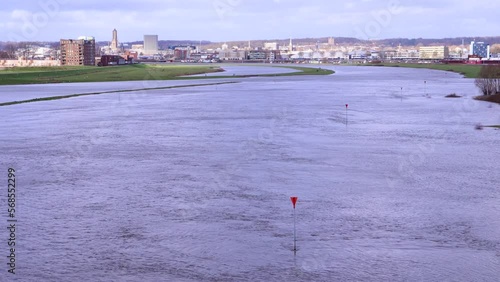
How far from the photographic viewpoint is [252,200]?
24.2 m

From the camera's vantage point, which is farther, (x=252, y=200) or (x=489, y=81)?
(x=489, y=81)

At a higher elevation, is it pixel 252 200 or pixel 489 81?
pixel 489 81

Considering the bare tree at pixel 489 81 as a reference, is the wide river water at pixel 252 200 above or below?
below

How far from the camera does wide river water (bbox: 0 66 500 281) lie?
17781mm

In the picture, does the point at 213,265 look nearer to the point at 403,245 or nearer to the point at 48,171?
the point at 403,245

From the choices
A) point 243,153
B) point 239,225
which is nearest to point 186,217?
point 239,225

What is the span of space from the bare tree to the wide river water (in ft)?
79.6

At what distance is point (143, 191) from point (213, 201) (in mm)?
3112

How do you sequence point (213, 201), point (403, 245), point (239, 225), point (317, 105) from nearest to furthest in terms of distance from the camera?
point (403, 245)
point (239, 225)
point (213, 201)
point (317, 105)

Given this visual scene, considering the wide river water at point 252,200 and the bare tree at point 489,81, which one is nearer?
the wide river water at point 252,200

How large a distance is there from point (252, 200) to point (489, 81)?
5536 centimetres

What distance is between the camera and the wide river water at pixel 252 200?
17.8 metres

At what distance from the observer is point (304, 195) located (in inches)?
986

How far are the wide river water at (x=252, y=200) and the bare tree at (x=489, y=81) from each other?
24262mm
